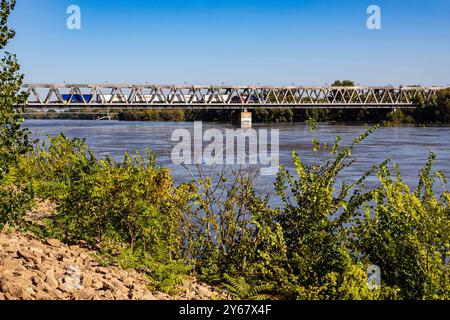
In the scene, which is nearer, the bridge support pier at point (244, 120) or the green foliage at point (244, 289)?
the green foliage at point (244, 289)

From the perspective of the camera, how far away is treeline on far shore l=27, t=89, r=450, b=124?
109312 mm

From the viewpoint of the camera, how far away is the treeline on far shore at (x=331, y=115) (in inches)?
4304

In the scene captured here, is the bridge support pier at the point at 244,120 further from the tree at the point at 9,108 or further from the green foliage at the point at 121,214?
the tree at the point at 9,108

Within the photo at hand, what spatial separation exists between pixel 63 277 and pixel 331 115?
139m

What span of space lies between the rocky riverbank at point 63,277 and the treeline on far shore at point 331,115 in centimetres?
8482

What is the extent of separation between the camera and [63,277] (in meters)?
8.32

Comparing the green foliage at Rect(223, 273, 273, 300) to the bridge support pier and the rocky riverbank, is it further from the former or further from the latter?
the bridge support pier

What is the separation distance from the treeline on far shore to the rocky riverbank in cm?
8482

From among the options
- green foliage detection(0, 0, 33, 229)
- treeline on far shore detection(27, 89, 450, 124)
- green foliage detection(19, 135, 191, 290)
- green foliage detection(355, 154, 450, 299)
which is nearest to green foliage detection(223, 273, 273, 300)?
green foliage detection(19, 135, 191, 290)

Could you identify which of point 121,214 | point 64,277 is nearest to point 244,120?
point 121,214

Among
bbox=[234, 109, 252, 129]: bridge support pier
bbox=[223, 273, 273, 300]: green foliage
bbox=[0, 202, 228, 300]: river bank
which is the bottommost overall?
bbox=[223, 273, 273, 300]: green foliage

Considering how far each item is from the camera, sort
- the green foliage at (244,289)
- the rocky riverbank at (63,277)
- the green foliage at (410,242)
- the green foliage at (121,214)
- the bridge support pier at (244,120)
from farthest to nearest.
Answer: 1. the bridge support pier at (244,120)
2. the green foliage at (121,214)
3. the green foliage at (244,289)
4. the green foliage at (410,242)
5. the rocky riverbank at (63,277)

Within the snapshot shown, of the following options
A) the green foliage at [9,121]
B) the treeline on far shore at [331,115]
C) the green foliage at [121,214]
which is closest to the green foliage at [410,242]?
the green foliage at [121,214]
